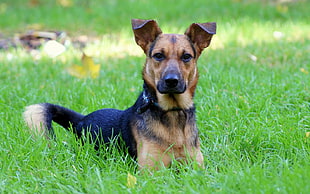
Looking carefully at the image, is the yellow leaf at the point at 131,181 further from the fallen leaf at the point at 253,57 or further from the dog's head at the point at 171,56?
the fallen leaf at the point at 253,57

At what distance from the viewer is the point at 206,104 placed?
524 centimetres

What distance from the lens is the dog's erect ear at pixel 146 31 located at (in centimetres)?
407

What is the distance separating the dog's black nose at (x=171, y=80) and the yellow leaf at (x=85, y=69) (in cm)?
282

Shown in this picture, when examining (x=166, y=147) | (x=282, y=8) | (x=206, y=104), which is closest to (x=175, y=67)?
(x=166, y=147)

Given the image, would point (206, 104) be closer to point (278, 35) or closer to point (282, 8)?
point (278, 35)

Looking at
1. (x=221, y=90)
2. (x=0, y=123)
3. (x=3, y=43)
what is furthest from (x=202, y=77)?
(x=3, y=43)

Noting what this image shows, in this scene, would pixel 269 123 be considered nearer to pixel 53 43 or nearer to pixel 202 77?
pixel 202 77

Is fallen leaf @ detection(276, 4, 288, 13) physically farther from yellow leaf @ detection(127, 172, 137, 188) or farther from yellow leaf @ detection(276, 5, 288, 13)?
yellow leaf @ detection(127, 172, 137, 188)

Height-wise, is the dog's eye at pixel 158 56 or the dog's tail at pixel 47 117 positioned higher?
the dog's eye at pixel 158 56

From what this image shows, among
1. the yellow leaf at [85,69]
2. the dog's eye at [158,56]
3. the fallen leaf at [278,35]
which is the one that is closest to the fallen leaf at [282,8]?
the fallen leaf at [278,35]

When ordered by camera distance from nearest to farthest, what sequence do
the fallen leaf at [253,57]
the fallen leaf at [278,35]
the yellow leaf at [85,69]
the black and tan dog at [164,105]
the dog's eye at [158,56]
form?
the black and tan dog at [164,105], the dog's eye at [158,56], the yellow leaf at [85,69], the fallen leaf at [253,57], the fallen leaf at [278,35]

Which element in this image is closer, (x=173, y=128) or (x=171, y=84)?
(x=171, y=84)

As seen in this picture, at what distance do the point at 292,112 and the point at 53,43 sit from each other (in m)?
4.80

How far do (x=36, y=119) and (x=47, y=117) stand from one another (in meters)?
0.11
